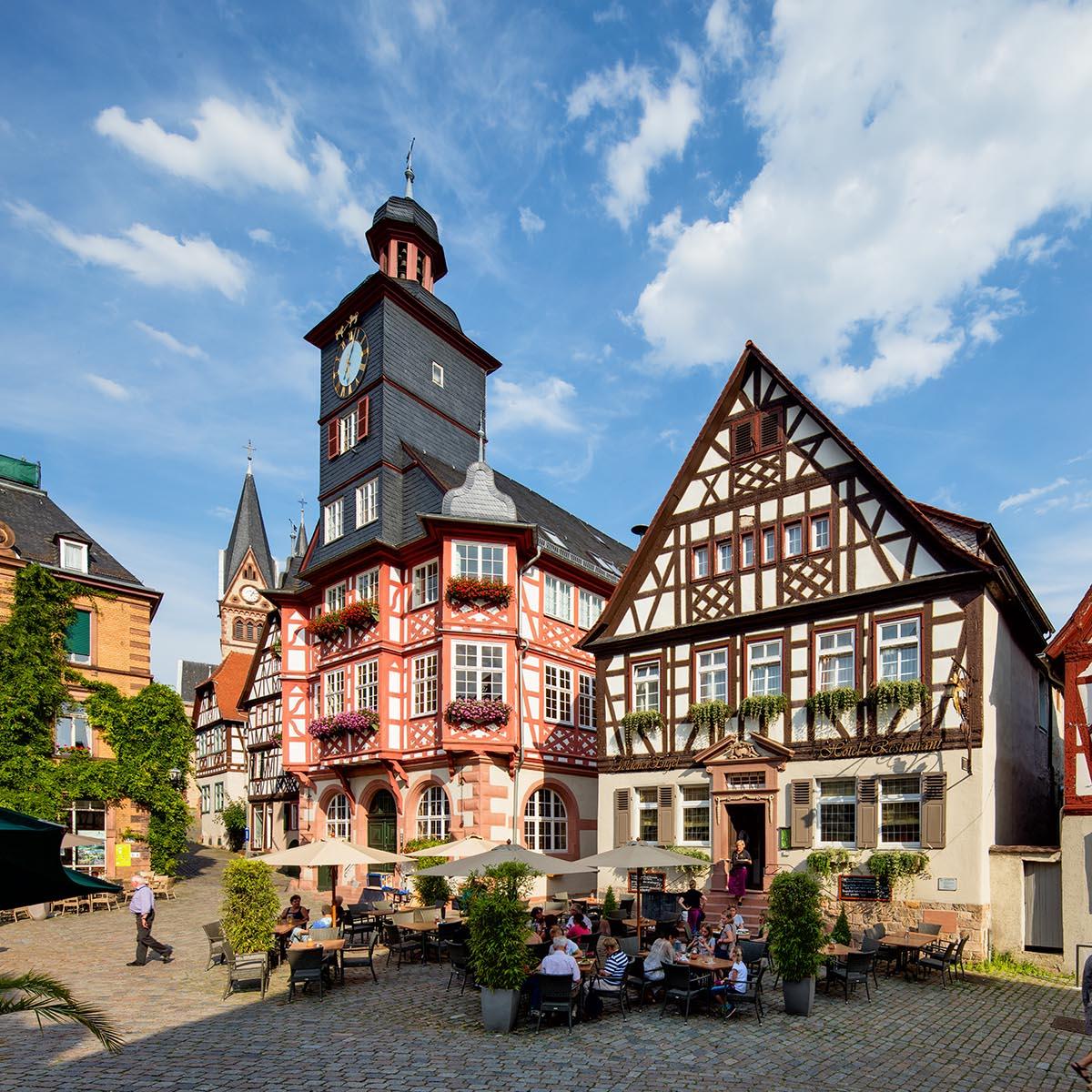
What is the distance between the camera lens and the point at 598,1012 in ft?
42.9

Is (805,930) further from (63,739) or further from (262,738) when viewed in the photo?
(262,738)

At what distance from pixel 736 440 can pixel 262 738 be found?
30.4m

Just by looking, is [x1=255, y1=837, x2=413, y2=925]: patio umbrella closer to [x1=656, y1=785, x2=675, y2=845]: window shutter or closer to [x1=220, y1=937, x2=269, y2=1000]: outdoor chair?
[x1=220, y1=937, x2=269, y2=1000]: outdoor chair

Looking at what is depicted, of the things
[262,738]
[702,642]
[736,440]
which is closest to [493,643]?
[702,642]

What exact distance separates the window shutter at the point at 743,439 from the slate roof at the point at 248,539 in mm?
68346

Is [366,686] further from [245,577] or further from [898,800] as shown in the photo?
[245,577]

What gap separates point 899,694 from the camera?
61.9 ft

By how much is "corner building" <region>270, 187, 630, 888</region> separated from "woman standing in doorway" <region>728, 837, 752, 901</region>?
7.95 meters

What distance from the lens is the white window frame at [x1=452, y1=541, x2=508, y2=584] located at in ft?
92.2

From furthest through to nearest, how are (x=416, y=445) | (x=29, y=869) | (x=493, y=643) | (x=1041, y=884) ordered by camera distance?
(x=416, y=445)
(x=493, y=643)
(x=1041, y=884)
(x=29, y=869)

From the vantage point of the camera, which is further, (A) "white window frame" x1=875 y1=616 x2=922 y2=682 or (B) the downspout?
(B) the downspout

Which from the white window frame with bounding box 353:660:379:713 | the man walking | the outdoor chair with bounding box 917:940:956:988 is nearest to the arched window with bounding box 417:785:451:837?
the white window frame with bounding box 353:660:379:713

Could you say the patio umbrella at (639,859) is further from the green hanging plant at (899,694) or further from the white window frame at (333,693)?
the white window frame at (333,693)

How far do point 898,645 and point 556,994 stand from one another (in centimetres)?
1085
